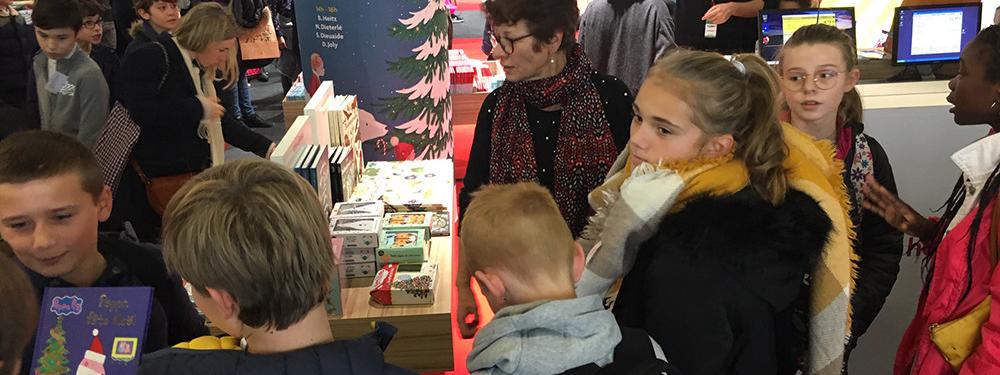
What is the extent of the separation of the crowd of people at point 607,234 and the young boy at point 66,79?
155 cm

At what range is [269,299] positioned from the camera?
1.23m

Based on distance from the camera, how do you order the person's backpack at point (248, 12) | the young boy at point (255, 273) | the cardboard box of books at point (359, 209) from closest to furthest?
the young boy at point (255, 273) < the cardboard box of books at point (359, 209) < the person's backpack at point (248, 12)

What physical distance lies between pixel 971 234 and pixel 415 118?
9.38ft

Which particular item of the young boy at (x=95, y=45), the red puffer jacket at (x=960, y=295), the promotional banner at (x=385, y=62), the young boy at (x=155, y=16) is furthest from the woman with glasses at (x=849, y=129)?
the young boy at (x=95, y=45)

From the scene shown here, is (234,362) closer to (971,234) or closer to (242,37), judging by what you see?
(971,234)

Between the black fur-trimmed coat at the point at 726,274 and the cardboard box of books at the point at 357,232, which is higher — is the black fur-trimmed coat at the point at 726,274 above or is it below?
above

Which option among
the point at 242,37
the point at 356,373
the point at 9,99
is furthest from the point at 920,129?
the point at 242,37

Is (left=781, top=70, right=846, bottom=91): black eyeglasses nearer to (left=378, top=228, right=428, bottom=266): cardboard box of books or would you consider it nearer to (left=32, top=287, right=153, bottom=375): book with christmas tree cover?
(left=378, top=228, right=428, bottom=266): cardboard box of books

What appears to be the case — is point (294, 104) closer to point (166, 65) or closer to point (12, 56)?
point (166, 65)

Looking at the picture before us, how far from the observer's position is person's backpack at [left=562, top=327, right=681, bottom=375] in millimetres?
1353

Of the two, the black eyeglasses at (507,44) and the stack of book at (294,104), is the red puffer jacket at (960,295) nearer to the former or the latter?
the black eyeglasses at (507,44)

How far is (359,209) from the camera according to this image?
2.81 m

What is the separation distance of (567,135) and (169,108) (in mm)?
1964

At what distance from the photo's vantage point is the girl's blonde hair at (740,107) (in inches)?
64.0
